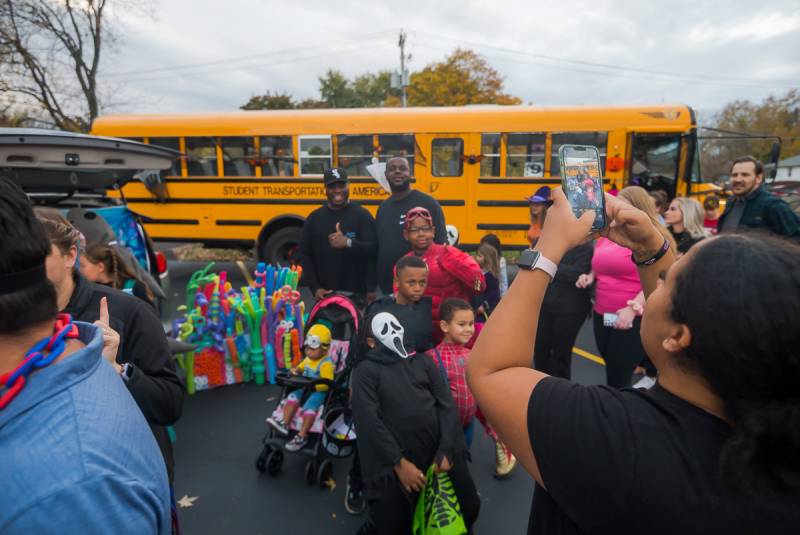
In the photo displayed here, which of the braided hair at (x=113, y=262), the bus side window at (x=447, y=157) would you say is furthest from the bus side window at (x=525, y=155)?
the braided hair at (x=113, y=262)

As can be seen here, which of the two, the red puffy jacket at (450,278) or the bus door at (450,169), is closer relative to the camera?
the red puffy jacket at (450,278)

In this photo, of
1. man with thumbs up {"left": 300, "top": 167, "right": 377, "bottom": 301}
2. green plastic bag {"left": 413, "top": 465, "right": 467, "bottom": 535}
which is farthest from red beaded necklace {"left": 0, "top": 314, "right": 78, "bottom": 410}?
man with thumbs up {"left": 300, "top": 167, "right": 377, "bottom": 301}

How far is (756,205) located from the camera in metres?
4.11

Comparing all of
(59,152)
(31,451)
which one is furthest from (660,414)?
(59,152)

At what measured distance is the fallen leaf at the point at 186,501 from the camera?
8.73ft

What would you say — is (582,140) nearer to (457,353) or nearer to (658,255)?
(457,353)

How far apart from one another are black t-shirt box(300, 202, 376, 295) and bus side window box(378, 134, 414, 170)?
3.71 metres

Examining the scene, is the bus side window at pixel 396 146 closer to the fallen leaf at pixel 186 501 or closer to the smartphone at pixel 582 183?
the fallen leaf at pixel 186 501

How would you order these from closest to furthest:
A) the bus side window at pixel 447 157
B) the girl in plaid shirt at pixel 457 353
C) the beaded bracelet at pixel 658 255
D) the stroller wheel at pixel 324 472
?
the beaded bracelet at pixel 658 255
the girl in plaid shirt at pixel 457 353
the stroller wheel at pixel 324 472
the bus side window at pixel 447 157

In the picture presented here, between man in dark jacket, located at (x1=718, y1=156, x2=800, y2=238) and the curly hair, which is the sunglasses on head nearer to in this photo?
the curly hair

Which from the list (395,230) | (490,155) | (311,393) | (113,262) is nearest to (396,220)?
(395,230)

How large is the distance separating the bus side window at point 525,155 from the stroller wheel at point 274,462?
595 cm

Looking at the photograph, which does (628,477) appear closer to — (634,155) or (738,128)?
(634,155)

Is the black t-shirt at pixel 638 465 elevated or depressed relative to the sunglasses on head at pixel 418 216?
depressed
